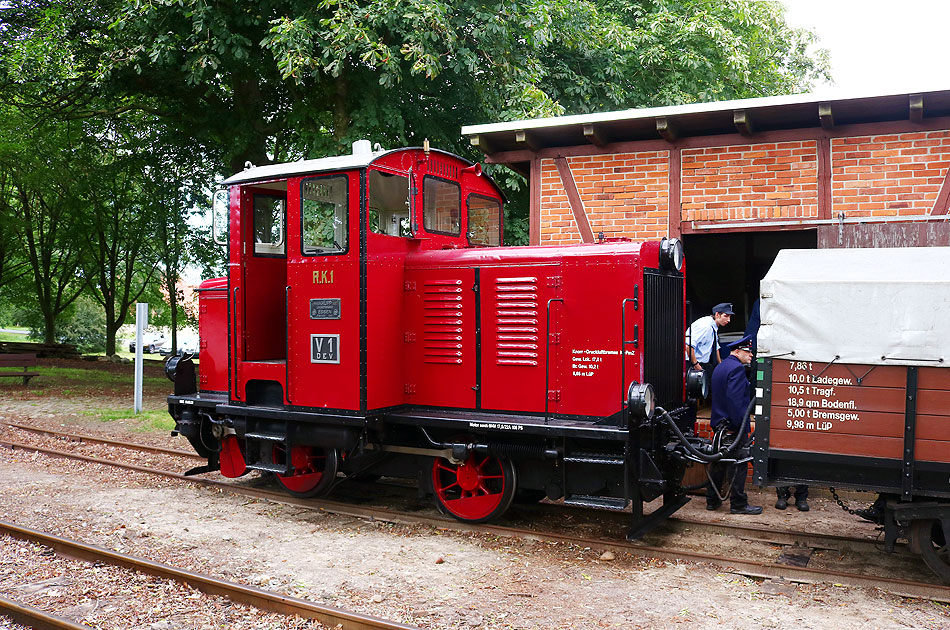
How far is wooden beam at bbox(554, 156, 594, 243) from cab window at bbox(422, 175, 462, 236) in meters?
2.02

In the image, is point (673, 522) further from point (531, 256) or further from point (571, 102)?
point (571, 102)

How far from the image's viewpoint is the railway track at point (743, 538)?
5438 mm

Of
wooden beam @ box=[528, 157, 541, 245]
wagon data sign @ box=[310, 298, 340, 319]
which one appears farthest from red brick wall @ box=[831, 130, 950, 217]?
wagon data sign @ box=[310, 298, 340, 319]

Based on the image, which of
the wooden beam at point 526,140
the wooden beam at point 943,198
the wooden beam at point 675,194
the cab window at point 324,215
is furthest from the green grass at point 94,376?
the wooden beam at point 943,198

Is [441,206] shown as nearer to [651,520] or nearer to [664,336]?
[664,336]

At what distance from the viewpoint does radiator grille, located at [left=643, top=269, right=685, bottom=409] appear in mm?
6344

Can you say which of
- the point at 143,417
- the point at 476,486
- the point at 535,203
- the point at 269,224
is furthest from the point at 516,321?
the point at 143,417

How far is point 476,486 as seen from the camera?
6.93 m

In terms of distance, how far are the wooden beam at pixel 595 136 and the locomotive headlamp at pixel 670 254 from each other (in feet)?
8.10

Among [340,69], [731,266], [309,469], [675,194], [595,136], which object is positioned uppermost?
[340,69]

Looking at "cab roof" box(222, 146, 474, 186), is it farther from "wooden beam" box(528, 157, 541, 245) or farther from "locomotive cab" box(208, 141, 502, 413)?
"wooden beam" box(528, 157, 541, 245)

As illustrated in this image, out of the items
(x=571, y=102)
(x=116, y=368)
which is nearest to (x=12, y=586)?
(x=571, y=102)

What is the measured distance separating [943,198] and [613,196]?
134 inches

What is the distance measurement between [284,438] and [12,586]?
2578mm
